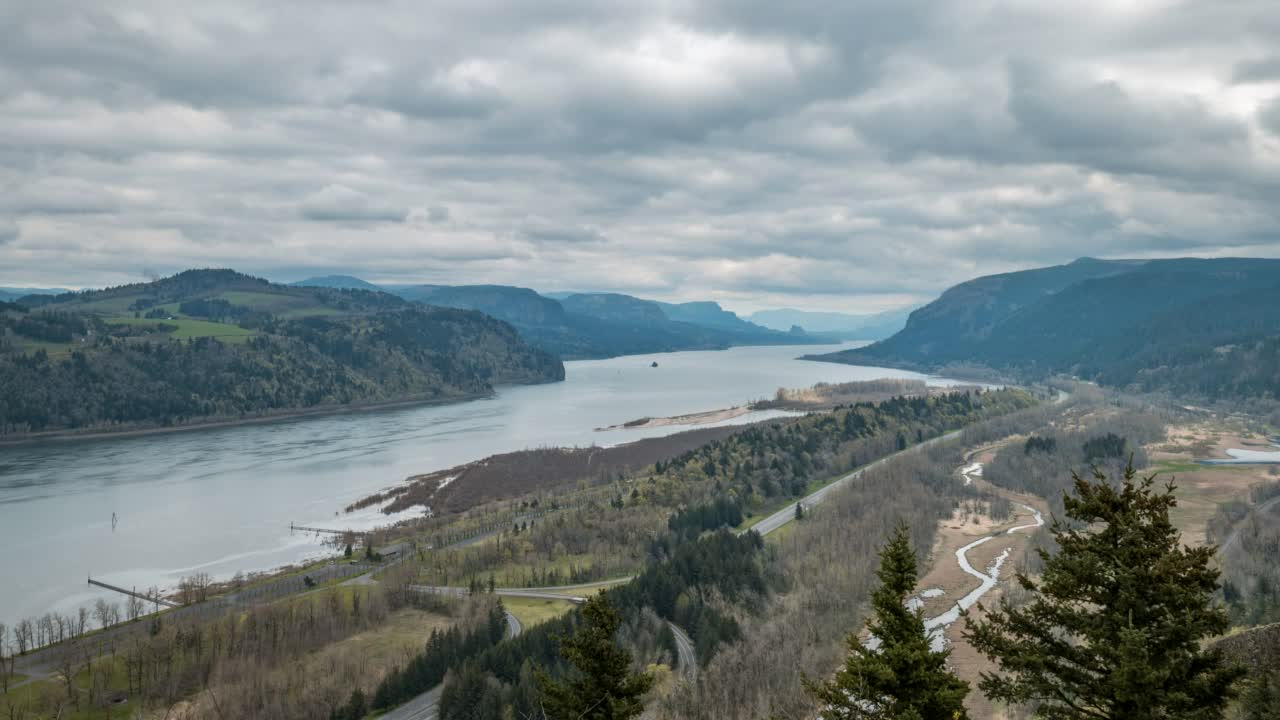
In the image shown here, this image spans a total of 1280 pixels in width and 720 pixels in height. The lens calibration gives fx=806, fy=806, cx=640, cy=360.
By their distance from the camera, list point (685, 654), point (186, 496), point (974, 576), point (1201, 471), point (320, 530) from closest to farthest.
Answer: point (685, 654), point (974, 576), point (320, 530), point (186, 496), point (1201, 471)

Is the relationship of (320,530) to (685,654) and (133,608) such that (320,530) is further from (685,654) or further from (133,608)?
(685,654)

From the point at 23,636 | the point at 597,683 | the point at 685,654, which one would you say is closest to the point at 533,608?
the point at 685,654

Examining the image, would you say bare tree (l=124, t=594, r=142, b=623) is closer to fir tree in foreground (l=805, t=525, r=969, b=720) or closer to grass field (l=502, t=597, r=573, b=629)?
grass field (l=502, t=597, r=573, b=629)

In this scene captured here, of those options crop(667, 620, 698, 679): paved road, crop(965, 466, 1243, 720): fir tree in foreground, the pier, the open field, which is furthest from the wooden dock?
the open field

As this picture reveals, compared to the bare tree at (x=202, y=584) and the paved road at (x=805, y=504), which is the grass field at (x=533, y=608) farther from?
the paved road at (x=805, y=504)

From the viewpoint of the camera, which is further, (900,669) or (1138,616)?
(900,669)

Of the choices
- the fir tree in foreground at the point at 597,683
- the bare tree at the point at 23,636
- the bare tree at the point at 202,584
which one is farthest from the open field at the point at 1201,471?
the bare tree at the point at 23,636
